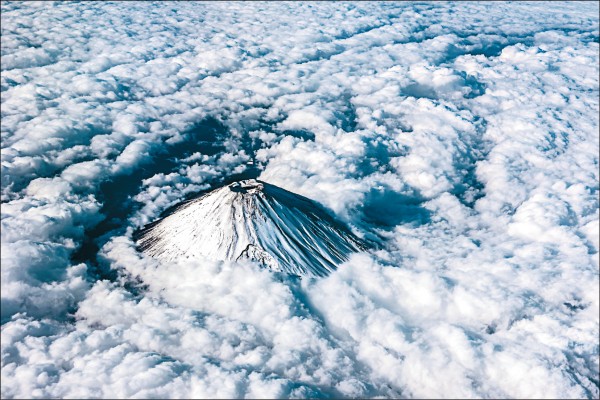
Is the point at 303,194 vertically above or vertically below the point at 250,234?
below

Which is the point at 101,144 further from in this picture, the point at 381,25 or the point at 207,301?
the point at 381,25

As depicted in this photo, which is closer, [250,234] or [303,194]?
[250,234]

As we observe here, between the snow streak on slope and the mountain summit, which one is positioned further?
the mountain summit

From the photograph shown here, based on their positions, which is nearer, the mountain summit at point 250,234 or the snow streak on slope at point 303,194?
the snow streak on slope at point 303,194
